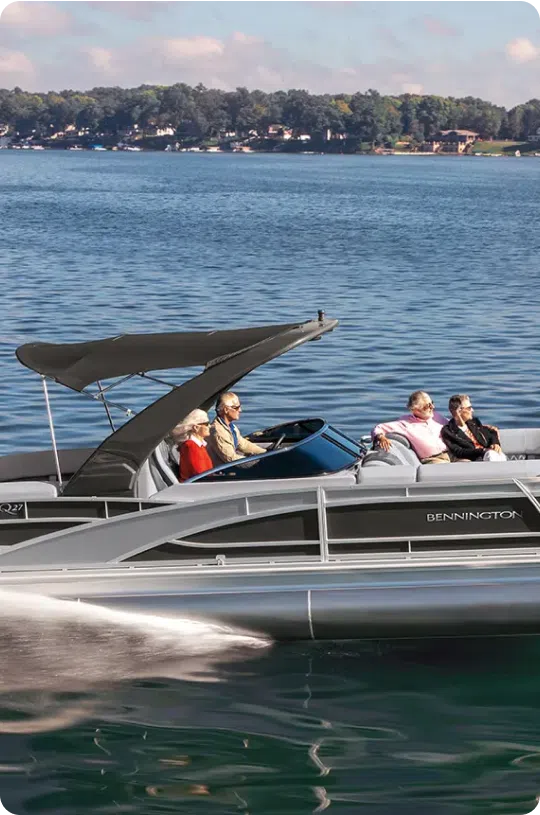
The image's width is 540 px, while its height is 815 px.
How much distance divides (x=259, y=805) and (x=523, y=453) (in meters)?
4.35

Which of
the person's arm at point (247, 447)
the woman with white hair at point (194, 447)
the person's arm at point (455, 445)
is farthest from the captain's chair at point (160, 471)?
the person's arm at point (455, 445)

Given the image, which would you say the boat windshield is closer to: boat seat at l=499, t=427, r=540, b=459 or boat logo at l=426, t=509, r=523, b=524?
boat logo at l=426, t=509, r=523, b=524

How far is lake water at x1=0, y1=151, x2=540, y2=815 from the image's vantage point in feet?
22.4

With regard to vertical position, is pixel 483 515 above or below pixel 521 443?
below

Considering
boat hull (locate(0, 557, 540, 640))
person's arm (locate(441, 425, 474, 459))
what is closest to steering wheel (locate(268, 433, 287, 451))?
person's arm (locate(441, 425, 474, 459))

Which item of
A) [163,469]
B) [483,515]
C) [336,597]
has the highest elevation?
[163,469]

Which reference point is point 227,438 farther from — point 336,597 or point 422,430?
point 336,597

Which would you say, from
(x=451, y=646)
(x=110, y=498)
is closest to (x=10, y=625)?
(x=110, y=498)

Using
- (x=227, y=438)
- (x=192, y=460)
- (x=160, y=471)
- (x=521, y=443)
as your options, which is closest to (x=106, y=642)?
(x=160, y=471)

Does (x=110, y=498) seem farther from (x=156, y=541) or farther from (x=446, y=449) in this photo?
(x=446, y=449)

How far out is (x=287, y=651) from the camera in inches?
324

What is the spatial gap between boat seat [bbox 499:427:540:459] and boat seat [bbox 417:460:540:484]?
5.39 feet

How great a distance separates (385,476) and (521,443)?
2.17m

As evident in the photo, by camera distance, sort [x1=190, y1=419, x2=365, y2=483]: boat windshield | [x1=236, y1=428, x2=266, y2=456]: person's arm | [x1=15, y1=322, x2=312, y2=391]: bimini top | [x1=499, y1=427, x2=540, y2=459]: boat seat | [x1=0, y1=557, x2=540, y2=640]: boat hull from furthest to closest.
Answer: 1. [x1=499, y1=427, x2=540, y2=459]: boat seat
2. [x1=236, y1=428, x2=266, y2=456]: person's arm
3. [x1=190, y1=419, x2=365, y2=483]: boat windshield
4. [x1=15, y1=322, x2=312, y2=391]: bimini top
5. [x1=0, y1=557, x2=540, y2=640]: boat hull
